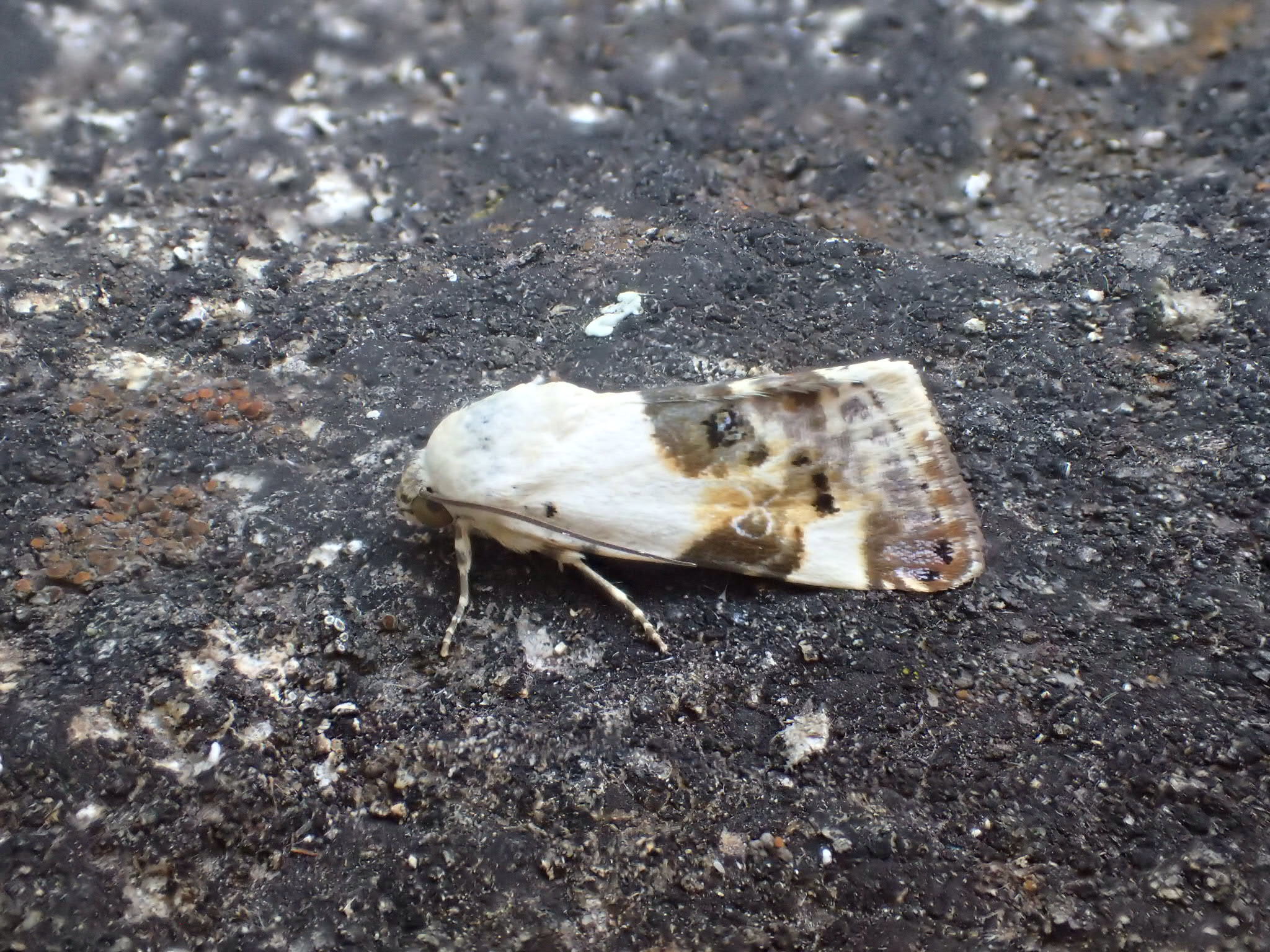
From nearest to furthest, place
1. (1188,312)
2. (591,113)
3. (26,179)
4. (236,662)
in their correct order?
(236,662)
(1188,312)
(26,179)
(591,113)

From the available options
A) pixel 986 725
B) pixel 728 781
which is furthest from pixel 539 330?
pixel 986 725

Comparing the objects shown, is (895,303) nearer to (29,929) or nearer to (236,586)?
(236,586)

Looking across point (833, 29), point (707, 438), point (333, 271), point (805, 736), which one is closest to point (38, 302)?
point (333, 271)

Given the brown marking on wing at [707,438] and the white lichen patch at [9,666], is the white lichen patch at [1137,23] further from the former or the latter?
the white lichen patch at [9,666]

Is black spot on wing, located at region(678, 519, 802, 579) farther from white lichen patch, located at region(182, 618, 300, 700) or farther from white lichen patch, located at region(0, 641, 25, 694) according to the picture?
white lichen patch, located at region(0, 641, 25, 694)

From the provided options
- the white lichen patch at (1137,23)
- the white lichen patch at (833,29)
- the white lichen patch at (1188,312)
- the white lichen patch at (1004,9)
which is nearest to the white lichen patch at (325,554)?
the white lichen patch at (1188,312)

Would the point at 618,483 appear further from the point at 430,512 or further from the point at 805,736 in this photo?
the point at 805,736
